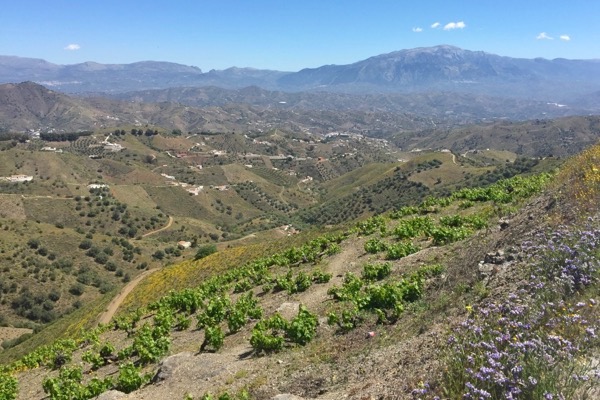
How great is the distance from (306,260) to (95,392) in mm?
11604

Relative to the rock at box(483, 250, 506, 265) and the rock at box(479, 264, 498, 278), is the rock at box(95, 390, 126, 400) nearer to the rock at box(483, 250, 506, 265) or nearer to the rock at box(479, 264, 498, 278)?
the rock at box(479, 264, 498, 278)

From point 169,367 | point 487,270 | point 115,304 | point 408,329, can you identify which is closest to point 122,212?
point 115,304

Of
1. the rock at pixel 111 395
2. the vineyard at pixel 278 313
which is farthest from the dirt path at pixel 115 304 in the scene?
the rock at pixel 111 395

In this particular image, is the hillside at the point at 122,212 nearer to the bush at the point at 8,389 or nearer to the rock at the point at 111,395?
the bush at the point at 8,389

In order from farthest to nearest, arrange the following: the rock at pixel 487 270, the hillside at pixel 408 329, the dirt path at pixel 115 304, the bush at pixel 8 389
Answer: the dirt path at pixel 115 304 < the bush at pixel 8 389 < the rock at pixel 487 270 < the hillside at pixel 408 329

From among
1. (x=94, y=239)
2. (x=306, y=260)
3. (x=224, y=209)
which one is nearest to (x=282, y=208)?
(x=224, y=209)

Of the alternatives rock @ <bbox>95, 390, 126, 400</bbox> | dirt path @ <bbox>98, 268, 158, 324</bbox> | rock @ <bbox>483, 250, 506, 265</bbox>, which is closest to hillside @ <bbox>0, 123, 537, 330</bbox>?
dirt path @ <bbox>98, 268, 158, 324</bbox>

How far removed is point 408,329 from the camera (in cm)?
818

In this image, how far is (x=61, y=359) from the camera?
16.3m

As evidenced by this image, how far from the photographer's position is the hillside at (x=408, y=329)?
4801 millimetres

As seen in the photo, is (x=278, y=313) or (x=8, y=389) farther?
(x=8, y=389)

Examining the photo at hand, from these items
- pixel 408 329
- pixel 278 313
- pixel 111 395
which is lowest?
pixel 111 395

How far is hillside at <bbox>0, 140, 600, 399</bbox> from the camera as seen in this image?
480 cm

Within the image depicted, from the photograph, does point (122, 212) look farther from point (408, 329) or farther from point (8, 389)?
point (408, 329)
